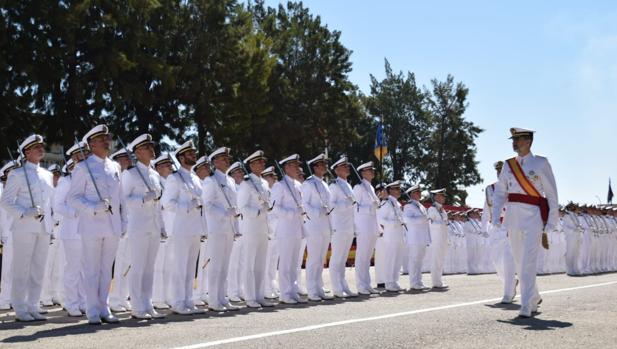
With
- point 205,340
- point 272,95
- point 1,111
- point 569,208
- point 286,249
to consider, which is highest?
point 272,95

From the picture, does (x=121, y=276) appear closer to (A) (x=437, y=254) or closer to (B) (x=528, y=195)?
(B) (x=528, y=195)

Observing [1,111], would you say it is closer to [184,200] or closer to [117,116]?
[117,116]

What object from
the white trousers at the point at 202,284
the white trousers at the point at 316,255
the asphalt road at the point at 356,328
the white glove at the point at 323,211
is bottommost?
the asphalt road at the point at 356,328

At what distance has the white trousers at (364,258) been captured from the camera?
16156 mm

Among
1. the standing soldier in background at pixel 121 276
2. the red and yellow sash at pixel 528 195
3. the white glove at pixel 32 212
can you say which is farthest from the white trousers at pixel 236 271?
the red and yellow sash at pixel 528 195

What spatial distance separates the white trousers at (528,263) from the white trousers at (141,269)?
4.81 meters

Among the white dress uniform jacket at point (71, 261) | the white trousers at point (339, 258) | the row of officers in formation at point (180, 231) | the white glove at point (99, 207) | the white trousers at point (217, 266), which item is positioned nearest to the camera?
the white glove at point (99, 207)

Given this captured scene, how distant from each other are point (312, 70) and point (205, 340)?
5120 centimetres

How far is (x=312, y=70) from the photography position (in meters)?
59.2

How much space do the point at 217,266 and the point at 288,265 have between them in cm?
182

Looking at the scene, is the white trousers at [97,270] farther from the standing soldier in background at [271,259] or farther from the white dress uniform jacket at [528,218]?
the standing soldier in background at [271,259]

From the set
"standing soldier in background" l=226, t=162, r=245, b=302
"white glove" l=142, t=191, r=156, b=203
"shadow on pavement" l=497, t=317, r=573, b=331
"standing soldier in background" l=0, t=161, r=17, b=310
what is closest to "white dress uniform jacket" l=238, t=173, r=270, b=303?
"standing soldier in background" l=226, t=162, r=245, b=302

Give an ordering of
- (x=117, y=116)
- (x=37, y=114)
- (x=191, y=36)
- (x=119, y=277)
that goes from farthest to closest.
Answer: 1. (x=191, y=36)
2. (x=117, y=116)
3. (x=37, y=114)
4. (x=119, y=277)

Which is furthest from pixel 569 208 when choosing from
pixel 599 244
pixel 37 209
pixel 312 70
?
pixel 312 70
